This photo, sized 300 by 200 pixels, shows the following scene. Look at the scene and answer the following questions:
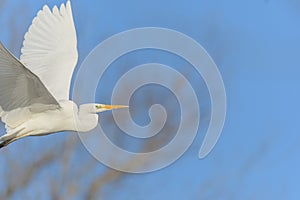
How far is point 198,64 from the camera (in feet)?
16.6

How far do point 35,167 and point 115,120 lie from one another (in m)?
0.70

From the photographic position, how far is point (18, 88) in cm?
312

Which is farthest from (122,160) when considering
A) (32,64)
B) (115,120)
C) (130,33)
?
(32,64)

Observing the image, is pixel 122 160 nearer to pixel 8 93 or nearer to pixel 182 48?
pixel 182 48

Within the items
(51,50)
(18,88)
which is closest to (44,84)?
(18,88)

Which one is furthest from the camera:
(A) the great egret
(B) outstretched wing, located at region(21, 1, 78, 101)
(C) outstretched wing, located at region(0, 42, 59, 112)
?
(B) outstretched wing, located at region(21, 1, 78, 101)

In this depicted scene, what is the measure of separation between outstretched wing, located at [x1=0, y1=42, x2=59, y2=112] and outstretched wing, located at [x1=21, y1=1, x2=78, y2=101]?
0.34m

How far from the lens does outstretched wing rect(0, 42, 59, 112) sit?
2.88 m

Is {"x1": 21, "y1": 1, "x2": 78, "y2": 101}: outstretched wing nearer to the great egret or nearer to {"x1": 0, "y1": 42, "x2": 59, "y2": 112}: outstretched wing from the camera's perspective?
the great egret

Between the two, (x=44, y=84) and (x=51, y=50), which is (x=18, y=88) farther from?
(x=51, y=50)

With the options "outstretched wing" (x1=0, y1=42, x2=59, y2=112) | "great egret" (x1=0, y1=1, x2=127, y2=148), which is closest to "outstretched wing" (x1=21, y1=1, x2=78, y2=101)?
"great egret" (x1=0, y1=1, x2=127, y2=148)

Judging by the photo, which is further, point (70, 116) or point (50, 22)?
point (50, 22)

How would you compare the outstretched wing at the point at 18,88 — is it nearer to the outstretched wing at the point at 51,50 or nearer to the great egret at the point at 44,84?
the great egret at the point at 44,84

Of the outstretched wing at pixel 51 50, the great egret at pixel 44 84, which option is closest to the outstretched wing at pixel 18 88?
the great egret at pixel 44 84
